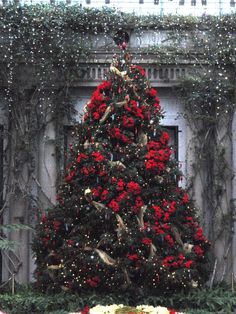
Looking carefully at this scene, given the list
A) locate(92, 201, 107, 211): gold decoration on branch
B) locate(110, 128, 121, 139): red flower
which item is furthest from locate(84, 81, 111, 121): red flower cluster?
locate(92, 201, 107, 211): gold decoration on branch

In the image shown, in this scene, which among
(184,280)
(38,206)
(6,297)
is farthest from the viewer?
(38,206)

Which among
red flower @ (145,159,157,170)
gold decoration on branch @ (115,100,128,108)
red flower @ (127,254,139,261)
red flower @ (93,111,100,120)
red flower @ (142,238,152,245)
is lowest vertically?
red flower @ (127,254,139,261)

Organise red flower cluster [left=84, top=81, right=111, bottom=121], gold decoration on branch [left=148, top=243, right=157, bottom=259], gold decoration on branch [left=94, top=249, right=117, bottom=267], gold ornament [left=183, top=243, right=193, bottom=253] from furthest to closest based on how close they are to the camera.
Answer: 1. red flower cluster [left=84, top=81, right=111, bottom=121]
2. gold ornament [left=183, top=243, right=193, bottom=253]
3. gold decoration on branch [left=148, top=243, right=157, bottom=259]
4. gold decoration on branch [left=94, top=249, right=117, bottom=267]

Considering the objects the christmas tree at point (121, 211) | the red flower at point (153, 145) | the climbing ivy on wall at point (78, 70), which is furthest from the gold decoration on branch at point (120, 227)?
the climbing ivy on wall at point (78, 70)

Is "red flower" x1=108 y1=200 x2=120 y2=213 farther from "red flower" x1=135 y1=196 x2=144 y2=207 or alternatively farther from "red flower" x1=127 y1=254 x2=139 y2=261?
"red flower" x1=127 y1=254 x2=139 y2=261

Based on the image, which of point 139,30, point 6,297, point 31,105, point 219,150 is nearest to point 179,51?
point 139,30

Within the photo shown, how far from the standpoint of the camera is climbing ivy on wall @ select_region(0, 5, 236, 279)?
35.4ft

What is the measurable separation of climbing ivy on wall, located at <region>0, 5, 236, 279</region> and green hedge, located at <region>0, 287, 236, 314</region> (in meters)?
1.59

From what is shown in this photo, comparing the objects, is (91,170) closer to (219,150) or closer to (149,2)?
(219,150)

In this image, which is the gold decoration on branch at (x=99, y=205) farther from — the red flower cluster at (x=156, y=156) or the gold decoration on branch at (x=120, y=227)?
the red flower cluster at (x=156, y=156)

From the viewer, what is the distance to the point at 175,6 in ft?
37.8

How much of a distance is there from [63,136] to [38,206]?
45.5 inches

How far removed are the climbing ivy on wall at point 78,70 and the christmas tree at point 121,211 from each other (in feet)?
4.44

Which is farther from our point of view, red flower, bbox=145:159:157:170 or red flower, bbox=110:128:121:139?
red flower, bbox=110:128:121:139
